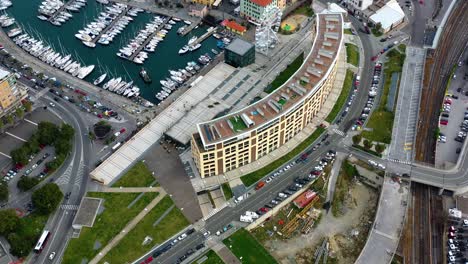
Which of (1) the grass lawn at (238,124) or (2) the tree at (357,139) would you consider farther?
(2) the tree at (357,139)

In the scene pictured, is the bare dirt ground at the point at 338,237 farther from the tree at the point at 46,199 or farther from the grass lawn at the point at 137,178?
the tree at the point at 46,199

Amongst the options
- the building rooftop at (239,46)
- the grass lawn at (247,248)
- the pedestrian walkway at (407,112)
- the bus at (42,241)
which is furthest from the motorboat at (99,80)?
the pedestrian walkway at (407,112)

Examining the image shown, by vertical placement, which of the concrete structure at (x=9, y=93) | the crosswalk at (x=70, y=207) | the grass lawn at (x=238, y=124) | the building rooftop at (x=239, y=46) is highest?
the building rooftop at (x=239, y=46)

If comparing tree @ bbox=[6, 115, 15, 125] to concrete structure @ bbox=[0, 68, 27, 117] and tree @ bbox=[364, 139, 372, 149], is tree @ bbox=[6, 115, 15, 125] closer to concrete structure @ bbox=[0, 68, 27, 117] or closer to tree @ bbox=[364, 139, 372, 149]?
concrete structure @ bbox=[0, 68, 27, 117]

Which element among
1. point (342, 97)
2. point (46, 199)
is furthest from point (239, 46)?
point (46, 199)

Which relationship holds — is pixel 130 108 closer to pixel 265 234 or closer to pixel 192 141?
pixel 192 141

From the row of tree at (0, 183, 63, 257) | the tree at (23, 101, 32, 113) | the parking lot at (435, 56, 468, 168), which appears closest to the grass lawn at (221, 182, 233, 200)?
the row of tree at (0, 183, 63, 257)
